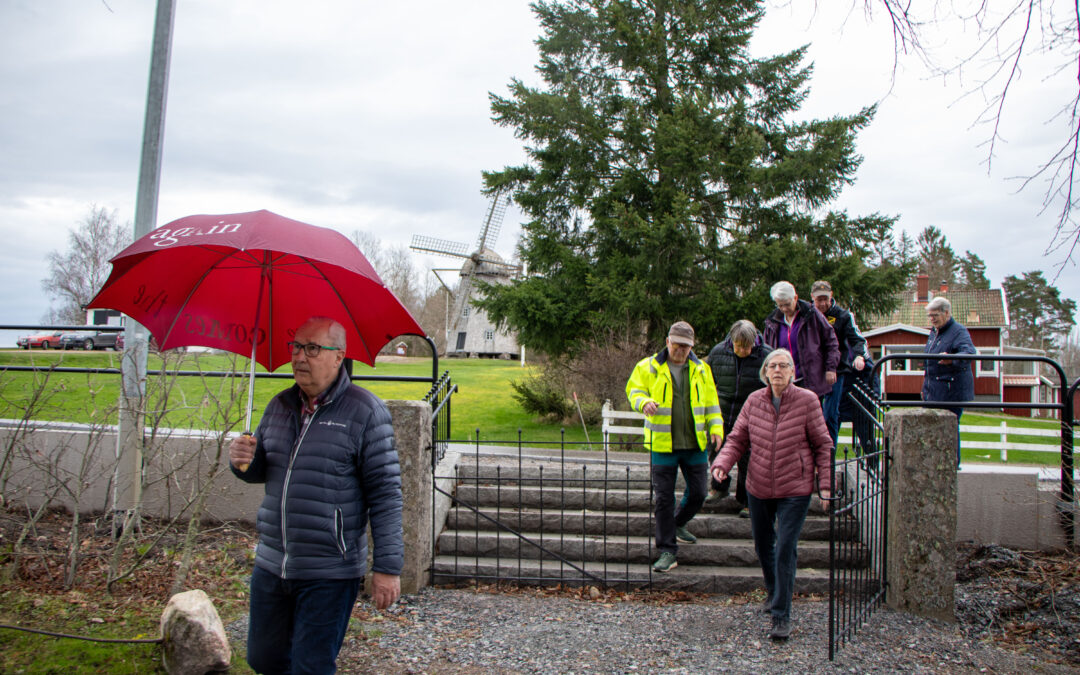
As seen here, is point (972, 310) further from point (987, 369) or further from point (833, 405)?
point (833, 405)

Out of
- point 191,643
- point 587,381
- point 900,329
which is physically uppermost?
point 900,329

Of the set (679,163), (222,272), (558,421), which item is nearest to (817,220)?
(679,163)

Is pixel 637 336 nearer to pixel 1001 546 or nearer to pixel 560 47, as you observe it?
pixel 560 47

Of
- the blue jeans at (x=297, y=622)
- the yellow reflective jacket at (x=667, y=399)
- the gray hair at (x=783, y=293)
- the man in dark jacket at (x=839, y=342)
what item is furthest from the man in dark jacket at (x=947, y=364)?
the blue jeans at (x=297, y=622)

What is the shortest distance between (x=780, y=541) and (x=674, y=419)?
1282 millimetres

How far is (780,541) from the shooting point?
4629mm

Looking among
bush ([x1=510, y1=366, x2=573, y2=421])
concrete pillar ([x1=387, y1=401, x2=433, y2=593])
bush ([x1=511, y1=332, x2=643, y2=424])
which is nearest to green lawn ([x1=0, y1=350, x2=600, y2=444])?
Answer: bush ([x1=510, y1=366, x2=573, y2=421])

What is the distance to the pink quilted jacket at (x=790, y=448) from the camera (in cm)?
456

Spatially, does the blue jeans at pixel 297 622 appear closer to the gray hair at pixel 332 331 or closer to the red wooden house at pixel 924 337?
the gray hair at pixel 332 331

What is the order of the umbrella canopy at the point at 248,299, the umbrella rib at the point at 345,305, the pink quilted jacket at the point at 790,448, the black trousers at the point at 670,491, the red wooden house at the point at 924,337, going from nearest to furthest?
the umbrella canopy at the point at 248,299 < the umbrella rib at the point at 345,305 < the pink quilted jacket at the point at 790,448 < the black trousers at the point at 670,491 < the red wooden house at the point at 924,337

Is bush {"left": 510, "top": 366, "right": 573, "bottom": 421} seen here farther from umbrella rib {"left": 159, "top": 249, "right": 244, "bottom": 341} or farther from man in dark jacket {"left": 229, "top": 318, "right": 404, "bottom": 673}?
man in dark jacket {"left": 229, "top": 318, "right": 404, "bottom": 673}

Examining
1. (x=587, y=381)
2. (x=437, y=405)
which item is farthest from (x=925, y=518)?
(x=587, y=381)

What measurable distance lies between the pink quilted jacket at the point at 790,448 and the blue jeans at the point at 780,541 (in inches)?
3.9

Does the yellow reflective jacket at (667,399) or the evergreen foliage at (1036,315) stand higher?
the evergreen foliage at (1036,315)
